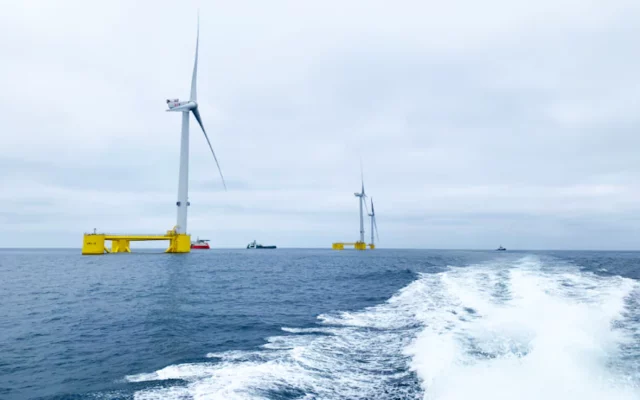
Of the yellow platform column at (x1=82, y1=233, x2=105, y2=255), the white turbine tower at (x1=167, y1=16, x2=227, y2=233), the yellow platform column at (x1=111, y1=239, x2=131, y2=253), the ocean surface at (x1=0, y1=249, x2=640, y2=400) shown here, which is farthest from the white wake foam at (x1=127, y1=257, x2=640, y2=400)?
the yellow platform column at (x1=111, y1=239, x2=131, y2=253)

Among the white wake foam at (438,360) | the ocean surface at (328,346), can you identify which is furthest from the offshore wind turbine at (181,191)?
the white wake foam at (438,360)

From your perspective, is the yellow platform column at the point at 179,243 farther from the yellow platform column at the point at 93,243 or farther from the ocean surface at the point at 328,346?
the ocean surface at the point at 328,346

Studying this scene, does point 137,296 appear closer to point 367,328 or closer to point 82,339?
point 82,339

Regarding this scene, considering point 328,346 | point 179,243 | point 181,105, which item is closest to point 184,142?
point 181,105

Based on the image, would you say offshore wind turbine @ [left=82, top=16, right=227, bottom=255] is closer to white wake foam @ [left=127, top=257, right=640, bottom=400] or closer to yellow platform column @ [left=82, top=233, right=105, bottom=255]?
yellow platform column @ [left=82, top=233, right=105, bottom=255]

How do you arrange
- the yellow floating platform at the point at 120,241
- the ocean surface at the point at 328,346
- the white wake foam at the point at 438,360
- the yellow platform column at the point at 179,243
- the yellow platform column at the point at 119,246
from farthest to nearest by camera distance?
the yellow platform column at the point at 119,246, the yellow platform column at the point at 179,243, the yellow floating platform at the point at 120,241, the ocean surface at the point at 328,346, the white wake foam at the point at 438,360

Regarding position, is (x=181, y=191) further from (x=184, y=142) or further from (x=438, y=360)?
(x=438, y=360)
